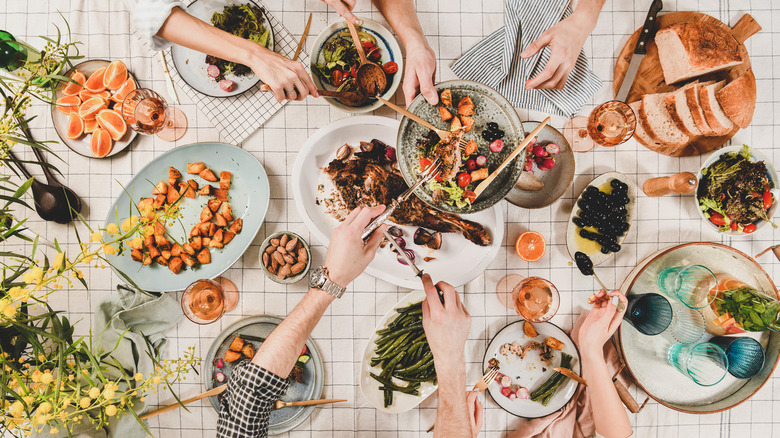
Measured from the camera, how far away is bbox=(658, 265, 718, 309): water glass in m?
1.95

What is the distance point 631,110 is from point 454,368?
4.69 feet

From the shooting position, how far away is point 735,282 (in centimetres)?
202

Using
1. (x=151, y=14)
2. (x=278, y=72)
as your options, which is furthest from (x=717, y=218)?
(x=151, y=14)

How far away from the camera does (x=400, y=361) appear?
2.02 m

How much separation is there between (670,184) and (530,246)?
0.71 meters

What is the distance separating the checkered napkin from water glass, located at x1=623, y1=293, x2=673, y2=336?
6.41 ft

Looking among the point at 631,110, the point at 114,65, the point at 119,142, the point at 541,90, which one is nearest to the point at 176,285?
the point at 119,142

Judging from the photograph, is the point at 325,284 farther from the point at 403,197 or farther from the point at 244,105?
the point at 244,105

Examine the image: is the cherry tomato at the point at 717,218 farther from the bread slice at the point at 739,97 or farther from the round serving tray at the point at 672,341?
the bread slice at the point at 739,97

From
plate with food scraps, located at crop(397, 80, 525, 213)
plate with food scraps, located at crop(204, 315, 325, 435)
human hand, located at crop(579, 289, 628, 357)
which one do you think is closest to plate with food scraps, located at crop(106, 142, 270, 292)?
plate with food scraps, located at crop(204, 315, 325, 435)

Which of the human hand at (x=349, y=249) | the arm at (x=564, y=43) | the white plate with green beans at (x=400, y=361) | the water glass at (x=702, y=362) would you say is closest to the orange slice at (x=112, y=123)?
the human hand at (x=349, y=249)

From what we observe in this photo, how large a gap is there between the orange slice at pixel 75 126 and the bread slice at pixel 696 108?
285cm

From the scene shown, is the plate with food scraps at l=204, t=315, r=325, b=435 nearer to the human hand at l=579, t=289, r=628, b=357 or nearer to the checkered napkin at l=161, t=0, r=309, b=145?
the checkered napkin at l=161, t=0, r=309, b=145

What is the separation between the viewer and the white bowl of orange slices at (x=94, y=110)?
1.97 metres
